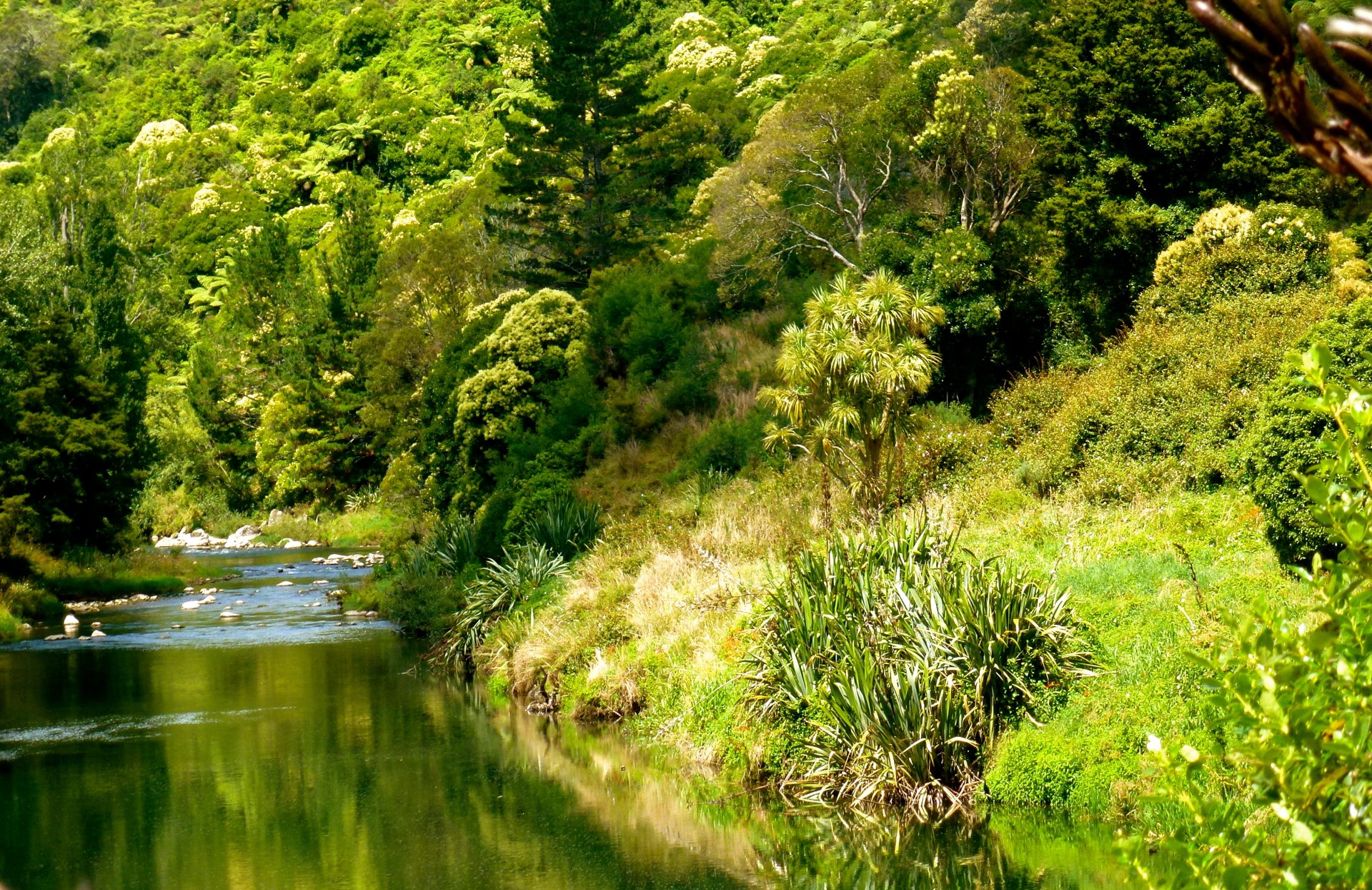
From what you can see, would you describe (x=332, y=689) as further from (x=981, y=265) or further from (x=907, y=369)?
(x=981, y=265)

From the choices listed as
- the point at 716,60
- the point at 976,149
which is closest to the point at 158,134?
the point at 716,60

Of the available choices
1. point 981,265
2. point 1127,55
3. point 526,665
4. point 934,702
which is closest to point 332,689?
point 526,665

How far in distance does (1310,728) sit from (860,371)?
15281 mm

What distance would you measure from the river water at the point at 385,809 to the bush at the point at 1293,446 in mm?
4421

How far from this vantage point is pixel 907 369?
17.8 metres

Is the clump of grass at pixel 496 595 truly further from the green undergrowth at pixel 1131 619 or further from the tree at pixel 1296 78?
the tree at pixel 1296 78

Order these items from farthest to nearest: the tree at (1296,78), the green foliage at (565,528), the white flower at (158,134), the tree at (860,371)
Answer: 1. the white flower at (158,134)
2. the green foliage at (565,528)
3. the tree at (860,371)
4. the tree at (1296,78)

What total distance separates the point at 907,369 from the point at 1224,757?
1473 cm

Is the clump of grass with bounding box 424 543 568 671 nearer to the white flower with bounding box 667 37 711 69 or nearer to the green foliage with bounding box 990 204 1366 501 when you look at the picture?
the green foliage with bounding box 990 204 1366 501

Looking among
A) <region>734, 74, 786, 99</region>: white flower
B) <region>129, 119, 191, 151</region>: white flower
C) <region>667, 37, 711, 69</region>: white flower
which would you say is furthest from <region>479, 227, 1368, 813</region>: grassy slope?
<region>129, 119, 191, 151</region>: white flower

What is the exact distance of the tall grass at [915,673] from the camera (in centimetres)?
1223

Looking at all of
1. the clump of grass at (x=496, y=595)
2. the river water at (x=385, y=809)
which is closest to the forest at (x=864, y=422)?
the clump of grass at (x=496, y=595)

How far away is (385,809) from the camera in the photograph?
13953 mm

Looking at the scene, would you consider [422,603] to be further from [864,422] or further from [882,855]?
[882,855]
